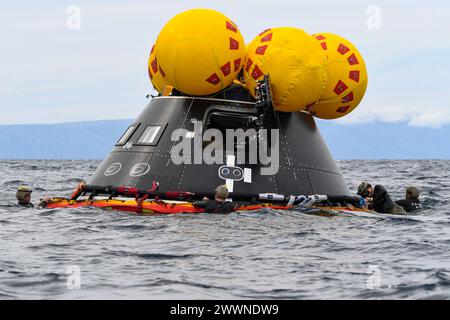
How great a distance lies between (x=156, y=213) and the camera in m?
13.4

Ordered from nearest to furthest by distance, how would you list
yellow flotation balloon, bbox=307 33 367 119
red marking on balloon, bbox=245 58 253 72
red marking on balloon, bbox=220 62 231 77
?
red marking on balloon, bbox=220 62 231 77
red marking on balloon, bbox=245 58 253 72
yellow flotation balloon, bbox=307 33 367 119

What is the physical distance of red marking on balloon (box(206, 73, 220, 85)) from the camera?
14.4 meters

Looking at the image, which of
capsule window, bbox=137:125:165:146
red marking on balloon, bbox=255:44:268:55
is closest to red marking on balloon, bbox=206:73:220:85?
red marking on balloon, bbox=255:44:268:55

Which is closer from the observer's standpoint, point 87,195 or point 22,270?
point 22,270

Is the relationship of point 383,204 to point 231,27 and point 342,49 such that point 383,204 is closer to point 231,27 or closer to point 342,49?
point 342,49

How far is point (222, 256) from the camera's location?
389 inches

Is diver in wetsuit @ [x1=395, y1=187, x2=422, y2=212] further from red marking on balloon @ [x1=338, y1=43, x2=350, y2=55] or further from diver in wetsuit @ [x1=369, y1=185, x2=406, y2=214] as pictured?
red marking on balloon @ [x1=338, y1=43, x2=350, y2=55]

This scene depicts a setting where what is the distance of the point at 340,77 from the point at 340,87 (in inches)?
9.1

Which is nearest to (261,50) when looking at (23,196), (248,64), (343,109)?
(248,64)

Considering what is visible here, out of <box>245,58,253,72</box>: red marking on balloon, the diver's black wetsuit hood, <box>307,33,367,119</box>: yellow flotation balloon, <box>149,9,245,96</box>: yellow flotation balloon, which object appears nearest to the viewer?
<box>149,9,245,96</box>: yellow flotation balloon

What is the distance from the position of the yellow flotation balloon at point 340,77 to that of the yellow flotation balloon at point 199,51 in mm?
1915

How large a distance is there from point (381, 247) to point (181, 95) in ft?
19.1
